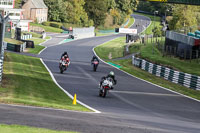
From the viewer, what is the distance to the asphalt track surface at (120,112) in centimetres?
1338

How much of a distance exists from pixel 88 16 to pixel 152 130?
13037cm

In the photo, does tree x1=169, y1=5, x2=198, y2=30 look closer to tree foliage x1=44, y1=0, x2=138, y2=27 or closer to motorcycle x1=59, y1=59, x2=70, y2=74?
tree foliage x1=44, y1=0, x2=138, y2=27

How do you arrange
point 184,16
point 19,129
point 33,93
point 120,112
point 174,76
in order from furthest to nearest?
point 184,16 → point 174,76 → point 33,93 → point 120,112 → point 19,129

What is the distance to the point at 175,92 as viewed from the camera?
30094 millimetres

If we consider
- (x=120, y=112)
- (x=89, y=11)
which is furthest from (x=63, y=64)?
(x=89, y=11)

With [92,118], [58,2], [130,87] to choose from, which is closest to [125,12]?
[58,2]

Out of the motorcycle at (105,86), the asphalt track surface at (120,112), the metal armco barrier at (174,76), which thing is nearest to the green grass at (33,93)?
the asphalt track surface at (120,112)

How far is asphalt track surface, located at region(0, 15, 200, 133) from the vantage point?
13.4 m

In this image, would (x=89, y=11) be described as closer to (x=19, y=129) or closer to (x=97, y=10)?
(x=97, y=10)

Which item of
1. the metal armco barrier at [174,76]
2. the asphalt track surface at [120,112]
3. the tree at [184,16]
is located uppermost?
the tree at [184,16]

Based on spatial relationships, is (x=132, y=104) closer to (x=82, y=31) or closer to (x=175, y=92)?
(x=175, y=92)

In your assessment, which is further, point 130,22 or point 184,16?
point 130,22

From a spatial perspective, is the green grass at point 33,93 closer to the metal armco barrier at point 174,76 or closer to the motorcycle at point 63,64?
the motorcycle at point 63,64

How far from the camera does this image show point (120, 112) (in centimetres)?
1912
